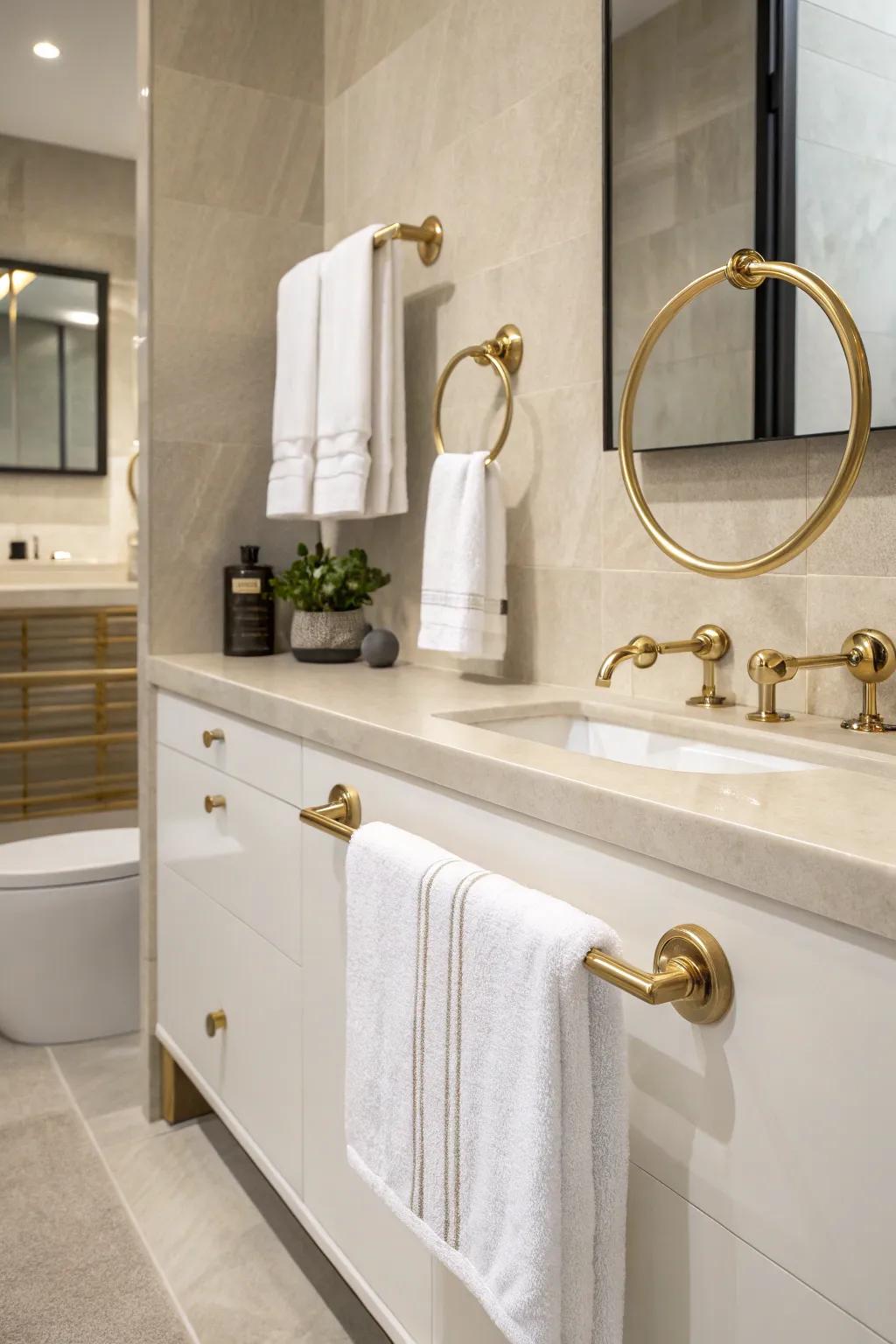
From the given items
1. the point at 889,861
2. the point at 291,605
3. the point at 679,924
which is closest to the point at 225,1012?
the point at 291,605

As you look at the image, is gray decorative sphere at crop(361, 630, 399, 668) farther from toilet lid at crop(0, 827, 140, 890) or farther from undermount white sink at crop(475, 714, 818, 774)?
toilet lid at crop(0, 827, 140, 890)

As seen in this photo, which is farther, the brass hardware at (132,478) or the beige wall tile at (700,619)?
the brass hardware at (132,478)

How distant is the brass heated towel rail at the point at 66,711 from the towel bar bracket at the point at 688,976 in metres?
2.58

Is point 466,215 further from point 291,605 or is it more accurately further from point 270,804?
point 270,804

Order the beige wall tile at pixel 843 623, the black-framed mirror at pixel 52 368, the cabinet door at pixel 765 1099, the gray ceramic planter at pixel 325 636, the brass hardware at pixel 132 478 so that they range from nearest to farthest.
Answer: the cabinet door at pixel 765 1099
the beige wall tile at pixel 843 623
the gray ceramic planter at pixel 325 636
the black-framed mirror at pixel 52 368
the brass hardware at pixel 132 478

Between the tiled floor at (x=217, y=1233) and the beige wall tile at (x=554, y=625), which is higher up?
the beige wall tile at (x=554, y=625)

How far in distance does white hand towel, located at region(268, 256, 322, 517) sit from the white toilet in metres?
0.85

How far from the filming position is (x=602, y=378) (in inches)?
55.3

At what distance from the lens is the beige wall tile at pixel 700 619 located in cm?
119

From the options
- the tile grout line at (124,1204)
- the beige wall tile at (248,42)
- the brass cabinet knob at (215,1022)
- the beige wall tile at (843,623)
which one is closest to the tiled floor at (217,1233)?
the tile grout line at (124,1204)

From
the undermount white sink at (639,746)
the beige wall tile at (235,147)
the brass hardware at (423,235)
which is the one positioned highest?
the beige wall tile at (235,147)

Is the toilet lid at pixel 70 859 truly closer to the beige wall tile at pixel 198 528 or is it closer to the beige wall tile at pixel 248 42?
Answer: the beige wall tile at pixel 198 528

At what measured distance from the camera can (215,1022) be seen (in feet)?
5.34

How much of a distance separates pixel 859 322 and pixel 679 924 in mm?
654
